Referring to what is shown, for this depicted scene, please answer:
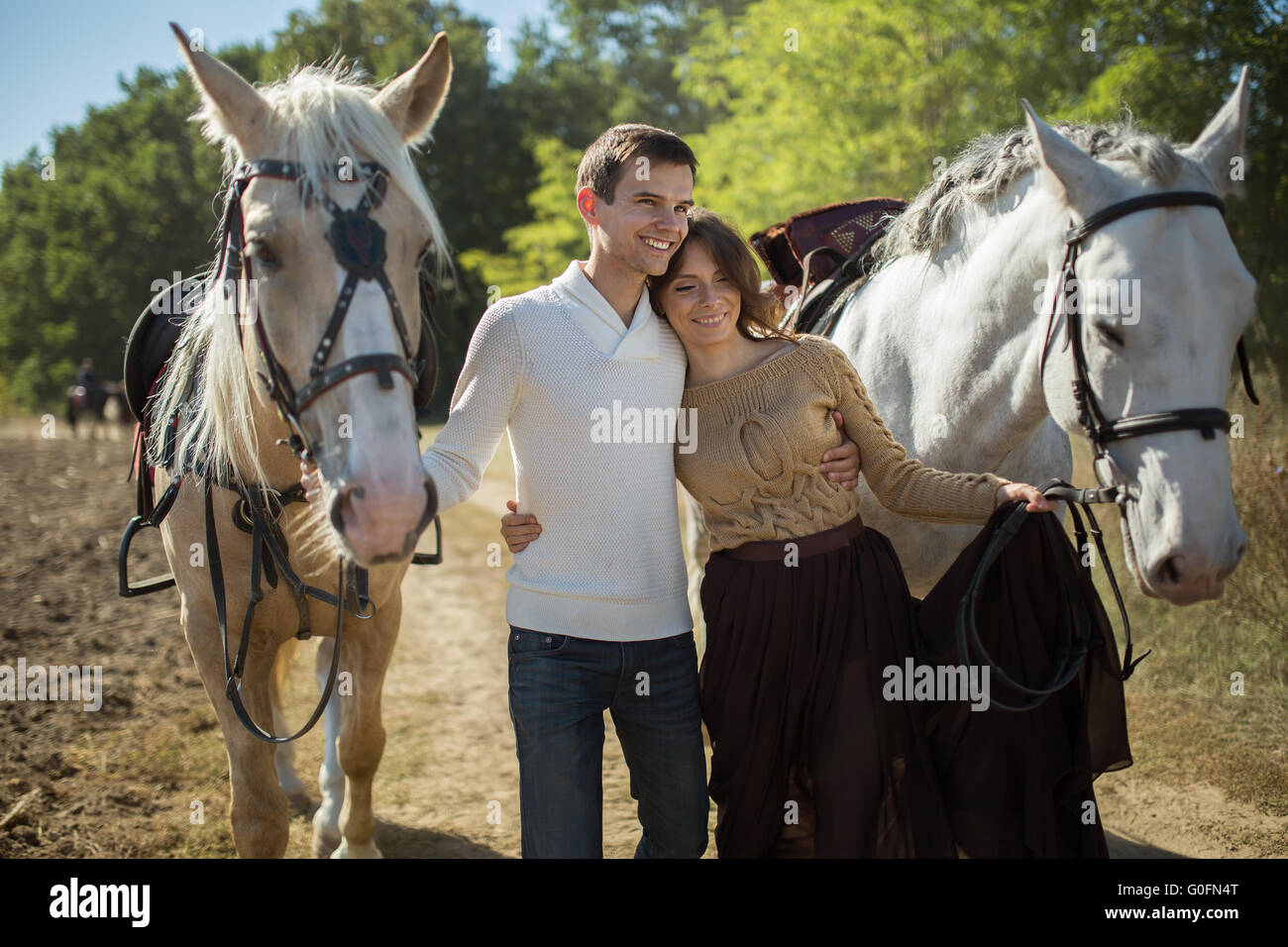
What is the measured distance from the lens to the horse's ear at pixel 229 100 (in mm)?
2023

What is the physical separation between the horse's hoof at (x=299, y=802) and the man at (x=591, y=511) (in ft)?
7.66

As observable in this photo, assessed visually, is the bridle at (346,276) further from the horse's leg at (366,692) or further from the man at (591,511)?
the horse's leg at (366,692)

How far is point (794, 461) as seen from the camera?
2.36m

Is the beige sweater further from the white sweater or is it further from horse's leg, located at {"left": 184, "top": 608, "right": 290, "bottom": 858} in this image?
horse's leg, located at {"left": 184, "top": 608, "right": 290, "bottom": 858}

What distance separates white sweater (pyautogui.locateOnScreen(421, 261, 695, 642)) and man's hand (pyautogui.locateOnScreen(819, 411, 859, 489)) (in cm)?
47

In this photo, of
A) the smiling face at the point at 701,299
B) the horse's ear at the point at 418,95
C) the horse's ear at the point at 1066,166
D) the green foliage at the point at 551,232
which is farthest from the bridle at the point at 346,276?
the green foliage at the point at 551,232

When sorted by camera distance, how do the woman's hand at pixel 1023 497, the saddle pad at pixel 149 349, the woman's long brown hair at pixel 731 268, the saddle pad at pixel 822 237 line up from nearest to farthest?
the woman's hand at pixel 1023 497, the woman's long brown hair at pixel 731 268, the saddle pad at pixel 149 349, the saddle pad at pixel 822 237

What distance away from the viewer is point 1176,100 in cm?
761

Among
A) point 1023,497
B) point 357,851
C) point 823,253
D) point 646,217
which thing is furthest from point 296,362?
point 823,253

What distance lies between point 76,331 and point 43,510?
2409cm

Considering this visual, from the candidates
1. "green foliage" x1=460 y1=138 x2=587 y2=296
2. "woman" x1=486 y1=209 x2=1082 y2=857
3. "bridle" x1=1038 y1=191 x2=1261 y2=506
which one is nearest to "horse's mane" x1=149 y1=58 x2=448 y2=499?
"woman" x1=486 y1=209 x2=1082 y2=857

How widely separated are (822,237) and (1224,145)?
1861mm
